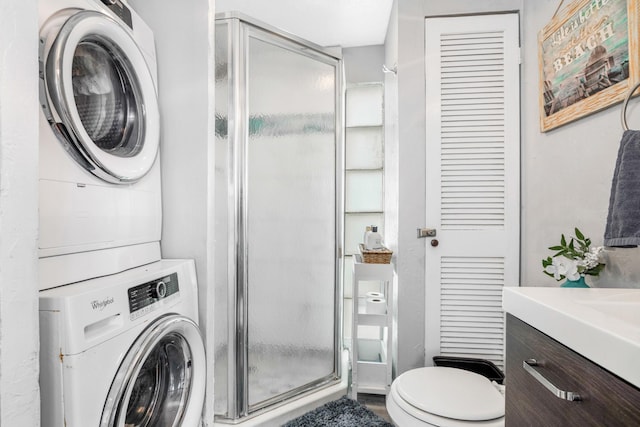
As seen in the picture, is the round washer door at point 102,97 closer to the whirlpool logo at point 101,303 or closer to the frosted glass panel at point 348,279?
the whirlpool logo at point 101,303

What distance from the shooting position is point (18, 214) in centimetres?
65

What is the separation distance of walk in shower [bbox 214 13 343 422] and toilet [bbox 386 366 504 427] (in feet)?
2.37

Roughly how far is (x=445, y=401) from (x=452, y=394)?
7 cm

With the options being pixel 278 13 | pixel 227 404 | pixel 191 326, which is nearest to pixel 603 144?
pixel 191 326

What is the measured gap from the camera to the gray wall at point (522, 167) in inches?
57.3

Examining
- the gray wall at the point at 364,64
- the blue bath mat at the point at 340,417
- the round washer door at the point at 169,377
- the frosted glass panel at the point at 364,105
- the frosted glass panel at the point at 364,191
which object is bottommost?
the blue bath mat at the point at 340,417

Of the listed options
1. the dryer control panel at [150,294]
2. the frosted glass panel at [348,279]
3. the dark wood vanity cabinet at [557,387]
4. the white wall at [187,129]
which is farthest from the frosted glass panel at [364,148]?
the dark wood vanity cabinet at [557,387]

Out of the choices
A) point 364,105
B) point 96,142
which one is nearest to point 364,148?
point 364,105

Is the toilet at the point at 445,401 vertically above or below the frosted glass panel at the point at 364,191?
below

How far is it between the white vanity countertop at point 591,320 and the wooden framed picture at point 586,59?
0.72 meters

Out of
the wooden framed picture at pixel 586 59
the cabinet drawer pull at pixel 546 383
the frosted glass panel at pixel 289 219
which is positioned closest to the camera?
the cabinet drawer pull at pixel 546 383

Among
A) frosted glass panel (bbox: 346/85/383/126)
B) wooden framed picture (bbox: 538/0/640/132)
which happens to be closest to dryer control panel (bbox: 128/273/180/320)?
wooden framed picture (bbox: 538/0/640/132)

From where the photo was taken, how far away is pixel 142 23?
4.33 ft

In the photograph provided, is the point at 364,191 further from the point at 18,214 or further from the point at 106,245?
the point at 18,214
